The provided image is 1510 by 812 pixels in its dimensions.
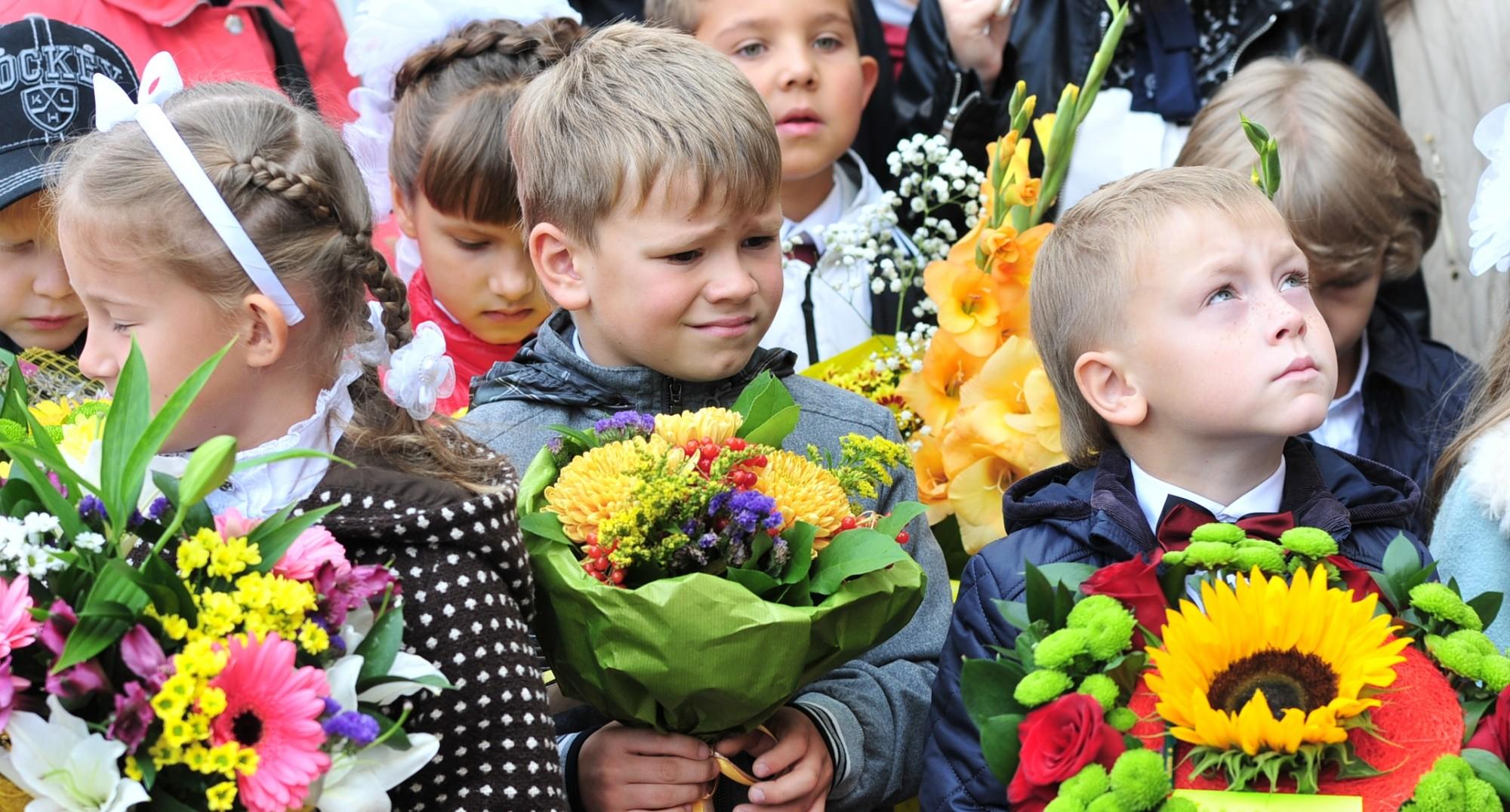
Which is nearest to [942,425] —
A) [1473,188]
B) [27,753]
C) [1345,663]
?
[1345,663]

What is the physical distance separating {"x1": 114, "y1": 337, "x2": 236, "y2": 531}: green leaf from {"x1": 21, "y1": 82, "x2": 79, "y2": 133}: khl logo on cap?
1.56 meters

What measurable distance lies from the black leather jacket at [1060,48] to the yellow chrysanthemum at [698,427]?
1.88m

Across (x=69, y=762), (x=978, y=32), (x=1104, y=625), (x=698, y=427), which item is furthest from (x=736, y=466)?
(x=978, y=32)

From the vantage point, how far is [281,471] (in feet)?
6.94

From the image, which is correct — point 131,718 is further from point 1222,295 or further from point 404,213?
point 404,213

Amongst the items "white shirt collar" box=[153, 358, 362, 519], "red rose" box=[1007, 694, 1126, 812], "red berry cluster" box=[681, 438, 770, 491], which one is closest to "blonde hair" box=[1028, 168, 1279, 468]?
"red berry cluster" box=[681, 438, 770, 491]

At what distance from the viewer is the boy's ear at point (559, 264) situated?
2623 millimetres

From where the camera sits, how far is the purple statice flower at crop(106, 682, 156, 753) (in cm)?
161

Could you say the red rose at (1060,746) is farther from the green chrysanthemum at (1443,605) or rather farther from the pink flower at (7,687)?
the pink flower at (7,687)

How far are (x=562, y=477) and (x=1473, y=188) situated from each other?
10.4 ft

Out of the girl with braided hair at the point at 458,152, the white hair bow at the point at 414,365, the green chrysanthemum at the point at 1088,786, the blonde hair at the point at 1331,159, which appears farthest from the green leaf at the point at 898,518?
the blonde hair at the point at 1331,159

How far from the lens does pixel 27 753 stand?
1.62 meters

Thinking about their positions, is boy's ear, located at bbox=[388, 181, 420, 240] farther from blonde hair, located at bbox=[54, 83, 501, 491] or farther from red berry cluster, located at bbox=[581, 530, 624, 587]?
red berry cluster, located at bbox=[581, 530, 624, 587]

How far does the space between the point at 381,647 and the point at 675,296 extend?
2.96 ft
